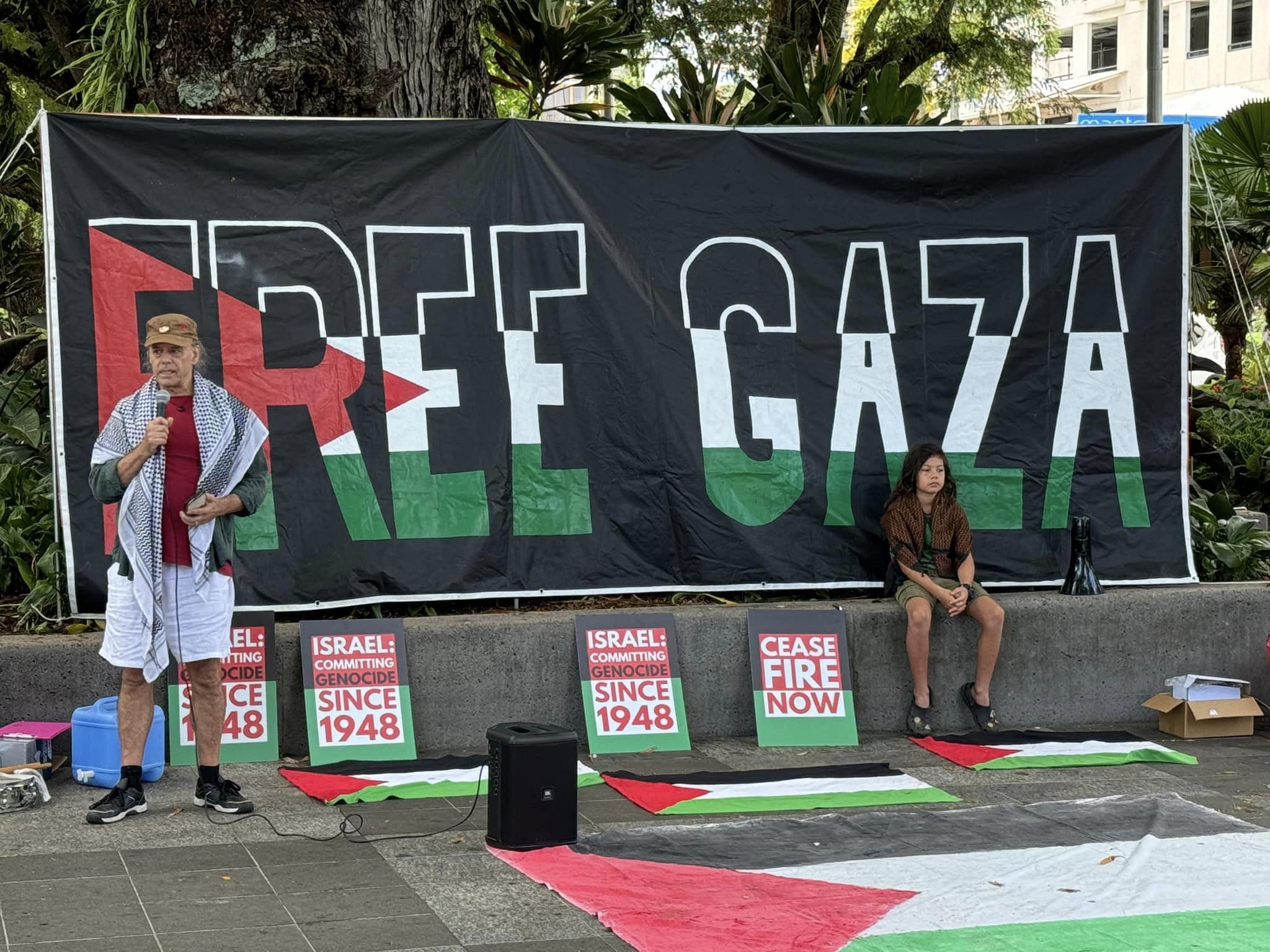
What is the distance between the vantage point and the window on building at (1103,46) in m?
50.4

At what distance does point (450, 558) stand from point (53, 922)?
329 centimetres

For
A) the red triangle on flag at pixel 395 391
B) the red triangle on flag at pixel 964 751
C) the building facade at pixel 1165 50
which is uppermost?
the building facade at pixel 1165 50

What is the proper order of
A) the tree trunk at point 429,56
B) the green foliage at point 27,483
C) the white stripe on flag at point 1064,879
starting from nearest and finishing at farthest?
the white stripe on flag at point 1064,879 < the green foliage at point 27,483 < the tree trunk at point 429,56

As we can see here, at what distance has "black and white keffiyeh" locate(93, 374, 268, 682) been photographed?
610 centimetres

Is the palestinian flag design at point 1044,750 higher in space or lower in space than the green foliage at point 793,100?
lower

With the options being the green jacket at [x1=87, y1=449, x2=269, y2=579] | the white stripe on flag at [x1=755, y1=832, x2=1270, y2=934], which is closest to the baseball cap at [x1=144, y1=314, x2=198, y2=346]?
the green jacket at [x1=87, y1=449, x2=269, y2=579]

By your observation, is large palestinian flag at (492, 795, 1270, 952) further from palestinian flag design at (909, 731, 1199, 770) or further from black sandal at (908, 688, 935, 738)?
black sandal at (908, 688, 935, 738)

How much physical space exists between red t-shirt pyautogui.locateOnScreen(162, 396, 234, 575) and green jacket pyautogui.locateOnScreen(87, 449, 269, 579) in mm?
129

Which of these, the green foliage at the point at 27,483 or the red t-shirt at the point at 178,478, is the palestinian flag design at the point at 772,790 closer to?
the red t-shirt at the point at 178,478

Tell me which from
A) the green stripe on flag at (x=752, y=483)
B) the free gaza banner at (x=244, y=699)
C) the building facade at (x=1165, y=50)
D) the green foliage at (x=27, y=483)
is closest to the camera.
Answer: the free gaza banner at (x=244, y=699)

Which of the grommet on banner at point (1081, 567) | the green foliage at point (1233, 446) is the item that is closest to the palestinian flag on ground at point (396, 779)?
the grommet on banner at point (1081, 567)

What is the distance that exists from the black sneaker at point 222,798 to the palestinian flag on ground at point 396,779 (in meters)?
0.36

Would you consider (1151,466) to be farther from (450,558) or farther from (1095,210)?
(450,558)

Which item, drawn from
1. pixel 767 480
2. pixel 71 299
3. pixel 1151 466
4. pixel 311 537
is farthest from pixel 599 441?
pixel 1151 466
